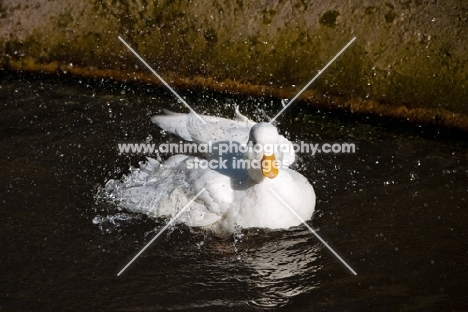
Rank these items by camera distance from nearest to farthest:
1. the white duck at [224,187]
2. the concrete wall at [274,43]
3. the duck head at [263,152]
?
the duck head at [263,152] < the white duck at [224,187] < the concrete wall at [274,43]

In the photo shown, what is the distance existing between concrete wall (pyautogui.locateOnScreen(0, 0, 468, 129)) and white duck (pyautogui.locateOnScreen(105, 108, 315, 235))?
4.34ft

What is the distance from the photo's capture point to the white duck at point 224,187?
4625 mm

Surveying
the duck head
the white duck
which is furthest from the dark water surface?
the duck head

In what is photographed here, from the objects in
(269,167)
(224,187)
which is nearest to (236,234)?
(224,187)

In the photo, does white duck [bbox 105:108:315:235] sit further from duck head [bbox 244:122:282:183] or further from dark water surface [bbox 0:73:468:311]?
dark water surface [bbox 0:73:468:311]

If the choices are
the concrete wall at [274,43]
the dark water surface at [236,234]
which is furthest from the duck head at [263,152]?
the concrete wall at [274,43]

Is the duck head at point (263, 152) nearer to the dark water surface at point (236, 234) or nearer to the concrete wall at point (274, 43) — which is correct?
the dark water surface at point (236, 234)

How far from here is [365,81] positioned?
6.27 metres

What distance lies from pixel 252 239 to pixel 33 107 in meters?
2.80

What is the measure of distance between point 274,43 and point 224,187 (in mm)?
2173

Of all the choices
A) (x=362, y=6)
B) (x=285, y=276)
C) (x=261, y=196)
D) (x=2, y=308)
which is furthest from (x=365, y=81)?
(x=2, y=308)

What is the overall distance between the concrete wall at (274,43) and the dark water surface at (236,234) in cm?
32

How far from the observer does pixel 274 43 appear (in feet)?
21.2

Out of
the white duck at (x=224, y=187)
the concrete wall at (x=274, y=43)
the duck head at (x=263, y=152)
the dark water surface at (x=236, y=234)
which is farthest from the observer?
the concrete wall at (x=274, y=43)
